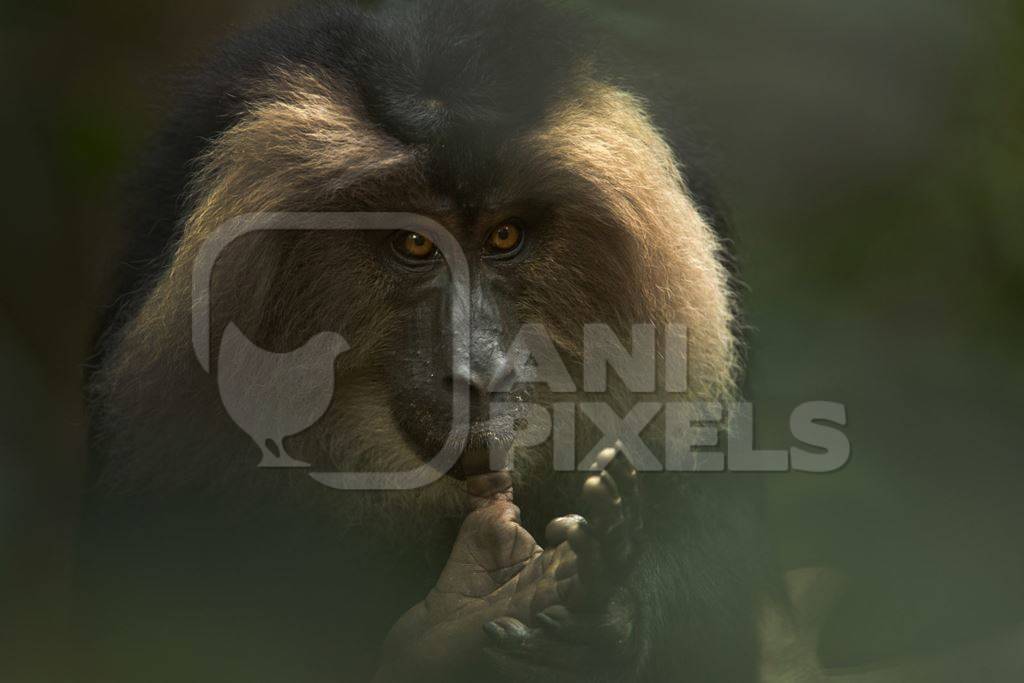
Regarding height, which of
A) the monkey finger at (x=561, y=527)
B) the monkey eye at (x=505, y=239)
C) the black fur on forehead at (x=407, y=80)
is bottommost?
the monkey finger at (x=561, y=527)

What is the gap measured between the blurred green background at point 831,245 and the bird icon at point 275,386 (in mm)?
845

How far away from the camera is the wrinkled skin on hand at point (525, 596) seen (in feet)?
8.38

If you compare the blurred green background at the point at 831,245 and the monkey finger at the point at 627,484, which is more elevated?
the blurred green background at the point at 831,245

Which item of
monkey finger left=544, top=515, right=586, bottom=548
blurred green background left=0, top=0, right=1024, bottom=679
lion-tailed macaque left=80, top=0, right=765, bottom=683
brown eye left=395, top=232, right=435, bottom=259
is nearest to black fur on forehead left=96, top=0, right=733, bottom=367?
lion-tailed macaque left=80, top=0, right=765, bottom=683

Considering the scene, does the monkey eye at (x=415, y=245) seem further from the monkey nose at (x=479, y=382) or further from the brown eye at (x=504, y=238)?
the monkey nose at (x=479, y=382)

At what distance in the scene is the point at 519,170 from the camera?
3395mm

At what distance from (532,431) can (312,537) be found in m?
0.70

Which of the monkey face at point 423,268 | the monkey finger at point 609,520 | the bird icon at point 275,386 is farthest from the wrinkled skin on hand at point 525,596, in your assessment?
the bird icon at point 275,386

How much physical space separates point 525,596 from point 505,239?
1071mm

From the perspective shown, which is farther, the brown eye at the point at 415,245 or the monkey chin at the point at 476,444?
the brown eye at the point at 415,245

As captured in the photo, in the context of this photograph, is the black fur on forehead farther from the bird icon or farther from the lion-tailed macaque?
the bird icon

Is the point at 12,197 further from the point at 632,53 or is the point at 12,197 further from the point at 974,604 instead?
the point at 974,604

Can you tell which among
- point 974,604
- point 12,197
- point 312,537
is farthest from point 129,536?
point 974,604

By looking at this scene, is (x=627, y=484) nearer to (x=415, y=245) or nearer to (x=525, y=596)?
(x=525, y=596)
